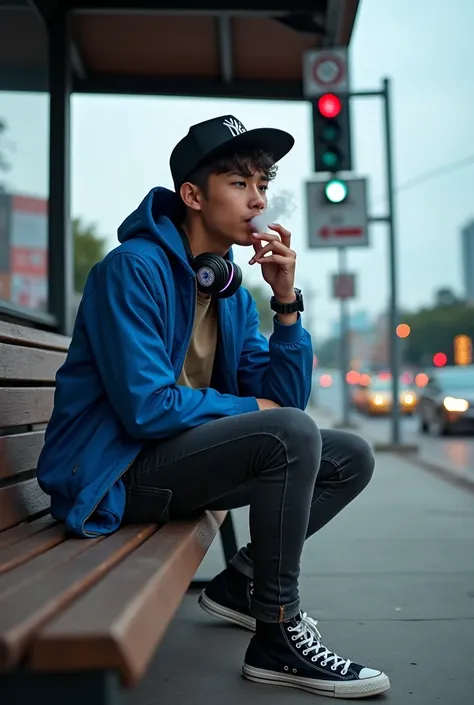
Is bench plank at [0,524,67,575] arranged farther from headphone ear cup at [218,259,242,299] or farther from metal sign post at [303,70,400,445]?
metal sign post at [303,70,400,445]

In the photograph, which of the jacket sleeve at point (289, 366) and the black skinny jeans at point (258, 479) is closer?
the black skinny jeans at point (258, 479)

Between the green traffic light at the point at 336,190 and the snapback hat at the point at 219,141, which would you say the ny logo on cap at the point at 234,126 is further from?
the green traffic light at the point at 336,190

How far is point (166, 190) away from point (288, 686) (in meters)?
1.57

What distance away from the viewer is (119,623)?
4.23 ft

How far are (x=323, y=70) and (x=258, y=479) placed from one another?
5.38 meters

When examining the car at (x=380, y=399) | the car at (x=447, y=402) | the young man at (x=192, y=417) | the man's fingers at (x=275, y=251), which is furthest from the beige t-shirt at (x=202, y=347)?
the car at (x=380, y=399)

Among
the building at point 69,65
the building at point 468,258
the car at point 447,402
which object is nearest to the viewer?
the building at point 69,65

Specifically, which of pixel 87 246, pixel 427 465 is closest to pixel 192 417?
pixel 427 465

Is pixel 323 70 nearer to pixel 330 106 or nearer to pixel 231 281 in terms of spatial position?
pixel 330 106

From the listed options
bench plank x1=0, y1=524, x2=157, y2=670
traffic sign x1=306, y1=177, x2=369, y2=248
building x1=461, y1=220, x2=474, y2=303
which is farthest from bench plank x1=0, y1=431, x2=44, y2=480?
building x1=461, y1=220, x2=474, y2=303

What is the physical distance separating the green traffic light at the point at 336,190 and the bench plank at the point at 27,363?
5.65 metres

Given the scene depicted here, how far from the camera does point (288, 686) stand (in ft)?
8.28

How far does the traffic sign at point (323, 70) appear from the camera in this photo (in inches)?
267

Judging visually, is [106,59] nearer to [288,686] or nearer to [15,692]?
[288,686]
